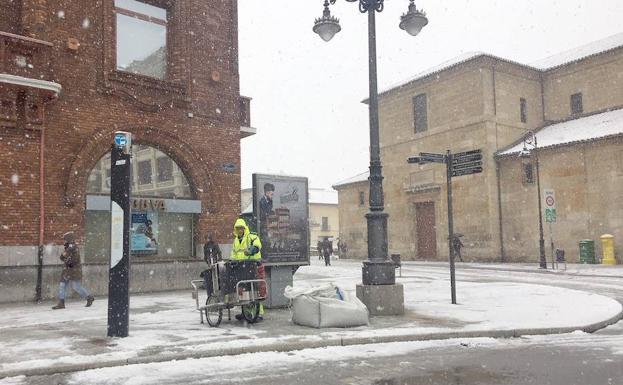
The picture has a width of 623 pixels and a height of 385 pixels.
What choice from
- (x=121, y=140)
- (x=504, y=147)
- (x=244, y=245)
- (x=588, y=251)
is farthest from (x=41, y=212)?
(x=504, y=147)

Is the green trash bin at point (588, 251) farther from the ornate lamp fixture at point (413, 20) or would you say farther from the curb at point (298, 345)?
the ornate lamp fixture at point (413, 20)

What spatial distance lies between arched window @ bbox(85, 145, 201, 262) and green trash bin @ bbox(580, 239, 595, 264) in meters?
19.7

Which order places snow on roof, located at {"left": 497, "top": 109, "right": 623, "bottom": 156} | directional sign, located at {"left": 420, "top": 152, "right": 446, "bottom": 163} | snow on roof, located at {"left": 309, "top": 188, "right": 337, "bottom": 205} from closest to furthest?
1. directional sign, located at {"left": 420, "top": 152, "right": 446, "bottom": 163}
2. snow on roof, located at {"left": 497, "top": 109, "right": 623, "bottom": 156}
3. snow on roof, located at {"left": 309, "top": 188, "right": 337, "bottom": 205}

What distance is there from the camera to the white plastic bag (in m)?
8.94

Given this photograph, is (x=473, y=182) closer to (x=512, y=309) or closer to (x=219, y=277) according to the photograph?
(x=512, y=309)

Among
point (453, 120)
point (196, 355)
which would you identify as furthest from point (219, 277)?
point (453, 120)

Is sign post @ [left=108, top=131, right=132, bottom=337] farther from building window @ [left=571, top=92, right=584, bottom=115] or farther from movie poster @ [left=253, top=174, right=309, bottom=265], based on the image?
building window @ [left=571, top=92, right=584, bottom=115]

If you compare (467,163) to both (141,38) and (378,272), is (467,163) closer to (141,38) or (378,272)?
(378,272)

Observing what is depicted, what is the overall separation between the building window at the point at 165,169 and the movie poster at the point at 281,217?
5.64 meters

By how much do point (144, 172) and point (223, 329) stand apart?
25.7 feet

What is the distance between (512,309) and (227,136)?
9900mm

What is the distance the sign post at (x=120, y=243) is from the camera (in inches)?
320

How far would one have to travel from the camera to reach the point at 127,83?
15.2m

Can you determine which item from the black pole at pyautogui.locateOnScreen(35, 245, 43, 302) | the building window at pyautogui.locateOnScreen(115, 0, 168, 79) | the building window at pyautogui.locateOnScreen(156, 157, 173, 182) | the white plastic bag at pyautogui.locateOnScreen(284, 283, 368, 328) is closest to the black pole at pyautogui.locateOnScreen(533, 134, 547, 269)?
the building window at pyautogui.locateOnScreen(156, 157, 173, 182)
